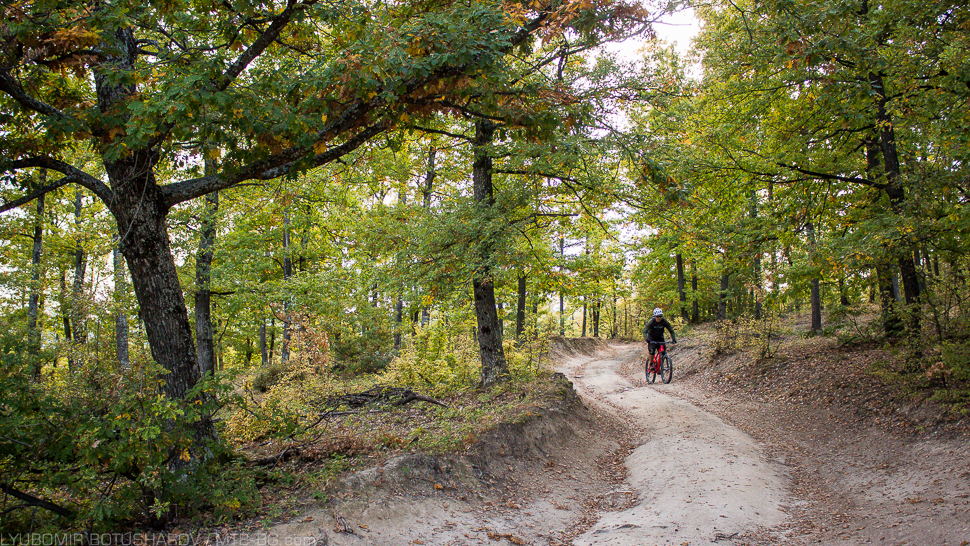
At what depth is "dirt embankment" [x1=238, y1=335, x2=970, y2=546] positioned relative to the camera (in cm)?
475

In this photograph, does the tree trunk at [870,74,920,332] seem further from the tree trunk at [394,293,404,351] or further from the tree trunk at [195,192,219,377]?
the tree trunk at [195,192,219,377]

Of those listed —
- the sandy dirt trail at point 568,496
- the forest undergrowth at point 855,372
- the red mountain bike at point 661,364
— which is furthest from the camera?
the red mountain bike at point 661,364

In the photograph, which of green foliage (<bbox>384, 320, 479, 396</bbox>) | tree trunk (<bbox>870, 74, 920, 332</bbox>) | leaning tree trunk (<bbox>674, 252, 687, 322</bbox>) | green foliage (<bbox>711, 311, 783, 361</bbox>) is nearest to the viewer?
tree trunk (<bbox>870, 74, 920, 332</bbox>)

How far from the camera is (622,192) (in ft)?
30.6

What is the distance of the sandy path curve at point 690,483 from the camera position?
4.95 m

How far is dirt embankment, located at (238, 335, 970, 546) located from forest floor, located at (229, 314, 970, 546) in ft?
0.07

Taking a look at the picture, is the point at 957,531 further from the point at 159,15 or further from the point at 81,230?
the point at 81,230

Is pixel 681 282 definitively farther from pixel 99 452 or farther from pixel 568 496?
pixel 99 452

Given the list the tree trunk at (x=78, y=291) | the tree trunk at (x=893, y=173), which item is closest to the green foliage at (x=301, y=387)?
the tree trunk at (x=78, y=291)

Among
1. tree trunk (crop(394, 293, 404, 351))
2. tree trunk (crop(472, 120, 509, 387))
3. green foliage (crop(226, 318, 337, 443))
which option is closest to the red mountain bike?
tree trunk (crop(472, 120, 509, 387))

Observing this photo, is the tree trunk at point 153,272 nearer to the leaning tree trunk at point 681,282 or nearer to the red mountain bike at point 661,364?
the red mountain bike at point 661,364

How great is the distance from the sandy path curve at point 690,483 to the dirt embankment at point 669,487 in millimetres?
24

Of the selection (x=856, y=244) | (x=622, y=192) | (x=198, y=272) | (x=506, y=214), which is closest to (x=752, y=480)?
(x=856, y=244)

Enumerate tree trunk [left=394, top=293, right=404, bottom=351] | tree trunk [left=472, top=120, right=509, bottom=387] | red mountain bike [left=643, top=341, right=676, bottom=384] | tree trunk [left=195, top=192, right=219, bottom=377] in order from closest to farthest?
1. tree trunk [left=472, top=120, right=509, bottom=387]
2. tree trunk [left=195, top=192, right=219, bottom=377]
3. red mountain bike [left=643, top=341, right=676, bottom=384]
4. tree trunk [left=394, top=293, right=404, bottom=351]
